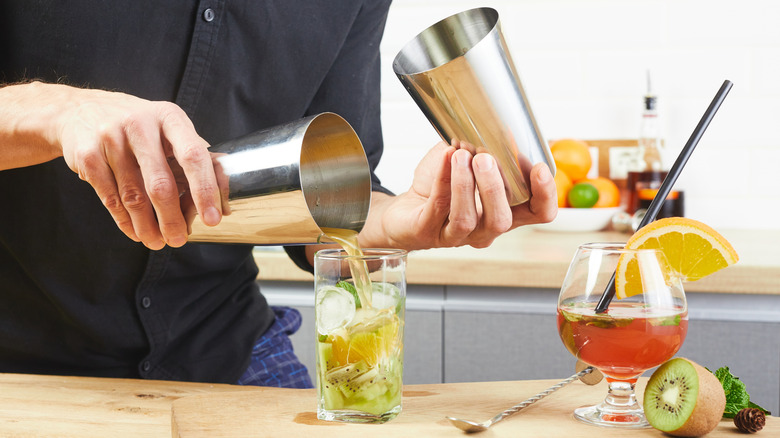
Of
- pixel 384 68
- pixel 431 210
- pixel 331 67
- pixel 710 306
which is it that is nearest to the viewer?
pixel 431 210

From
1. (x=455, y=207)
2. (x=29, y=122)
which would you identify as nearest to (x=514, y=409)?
(x=455, y=207)

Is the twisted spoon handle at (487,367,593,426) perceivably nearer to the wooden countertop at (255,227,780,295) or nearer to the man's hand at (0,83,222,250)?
the man's hand at (0,83,222,250)

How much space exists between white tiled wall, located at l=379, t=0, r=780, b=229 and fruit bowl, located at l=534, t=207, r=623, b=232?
11.0 inches

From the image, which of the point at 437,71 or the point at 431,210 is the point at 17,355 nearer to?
the point at 431,210

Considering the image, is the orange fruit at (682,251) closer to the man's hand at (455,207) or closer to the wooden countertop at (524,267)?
the man's hand at (455,207)

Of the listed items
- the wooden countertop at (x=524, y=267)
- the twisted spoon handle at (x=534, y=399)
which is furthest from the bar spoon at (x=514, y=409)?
the wooden countertop at (x=524, y=267)

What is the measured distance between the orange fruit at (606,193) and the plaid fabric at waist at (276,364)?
1.07m

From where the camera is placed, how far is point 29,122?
2.77ft

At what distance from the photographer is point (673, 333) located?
809 millimetres

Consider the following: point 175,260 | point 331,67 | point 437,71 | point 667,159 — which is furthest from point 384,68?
point 437,71

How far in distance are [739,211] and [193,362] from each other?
1594mm

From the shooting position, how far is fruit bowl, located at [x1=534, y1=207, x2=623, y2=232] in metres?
2.12

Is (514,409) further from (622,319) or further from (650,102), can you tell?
(650,102)

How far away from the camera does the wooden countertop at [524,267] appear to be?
1641mm
